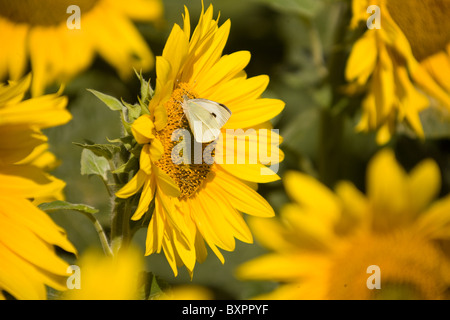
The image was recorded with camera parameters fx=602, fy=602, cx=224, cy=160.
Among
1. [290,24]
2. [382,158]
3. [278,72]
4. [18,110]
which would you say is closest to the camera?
[18,110]

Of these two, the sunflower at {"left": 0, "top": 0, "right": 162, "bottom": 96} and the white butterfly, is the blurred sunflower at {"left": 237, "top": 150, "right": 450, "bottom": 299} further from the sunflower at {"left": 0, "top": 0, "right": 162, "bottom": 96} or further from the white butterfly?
the sunflower at {"left": 0, "top": 0, "right": 162, "bottom": 96}

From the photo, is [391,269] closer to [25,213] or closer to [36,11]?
[25,213]

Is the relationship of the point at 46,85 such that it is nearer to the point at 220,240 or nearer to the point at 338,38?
the point at 220,240

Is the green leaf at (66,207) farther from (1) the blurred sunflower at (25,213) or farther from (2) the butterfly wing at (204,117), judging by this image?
(2) the butterfly wing at (204,117)

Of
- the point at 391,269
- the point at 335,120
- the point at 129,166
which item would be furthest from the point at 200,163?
the point at 335,120

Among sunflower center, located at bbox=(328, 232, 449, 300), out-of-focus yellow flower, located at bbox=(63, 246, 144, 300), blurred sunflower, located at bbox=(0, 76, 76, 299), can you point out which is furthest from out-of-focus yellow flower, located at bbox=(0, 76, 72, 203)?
sunflower center, located at bbox=(328, 232, 449, 300)

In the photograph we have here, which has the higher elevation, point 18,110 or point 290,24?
point 290,24

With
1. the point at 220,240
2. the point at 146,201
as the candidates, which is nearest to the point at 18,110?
the point at 146,201
